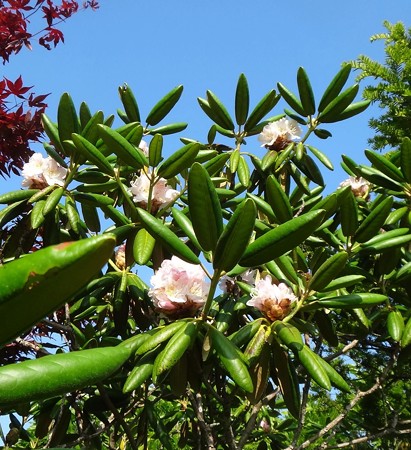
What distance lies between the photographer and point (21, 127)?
3.11 m

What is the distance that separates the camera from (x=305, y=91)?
2652mm

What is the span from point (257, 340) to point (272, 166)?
1.18 meters

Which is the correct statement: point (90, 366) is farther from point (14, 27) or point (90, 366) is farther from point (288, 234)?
point (14, 27)

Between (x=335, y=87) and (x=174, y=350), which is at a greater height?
(x=335, y=87)

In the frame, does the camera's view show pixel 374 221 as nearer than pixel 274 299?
No

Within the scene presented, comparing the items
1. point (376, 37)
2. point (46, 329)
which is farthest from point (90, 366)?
point (376, 37)

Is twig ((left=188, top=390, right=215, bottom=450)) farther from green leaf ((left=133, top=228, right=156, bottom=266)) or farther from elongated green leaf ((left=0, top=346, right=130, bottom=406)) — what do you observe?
elongated green leaf ((left=0, top=346, right=130, bottom=406))

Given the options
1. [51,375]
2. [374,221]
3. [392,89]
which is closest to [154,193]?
[374,221]

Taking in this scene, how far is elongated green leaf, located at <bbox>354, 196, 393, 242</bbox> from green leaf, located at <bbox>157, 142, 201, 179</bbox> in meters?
0.64

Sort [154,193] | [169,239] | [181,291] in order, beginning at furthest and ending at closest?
[154,193] → [181,291] → [169,239]

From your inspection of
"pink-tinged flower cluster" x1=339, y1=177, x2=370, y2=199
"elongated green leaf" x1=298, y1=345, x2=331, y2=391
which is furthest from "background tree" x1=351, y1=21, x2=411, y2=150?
"elongated green leaf" x1=298, y1=345, x2=331, y2=391

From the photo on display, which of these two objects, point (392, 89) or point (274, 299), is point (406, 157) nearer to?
point (274, 299)

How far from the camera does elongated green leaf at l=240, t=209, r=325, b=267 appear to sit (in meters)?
1.33

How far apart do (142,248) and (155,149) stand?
374 mm
